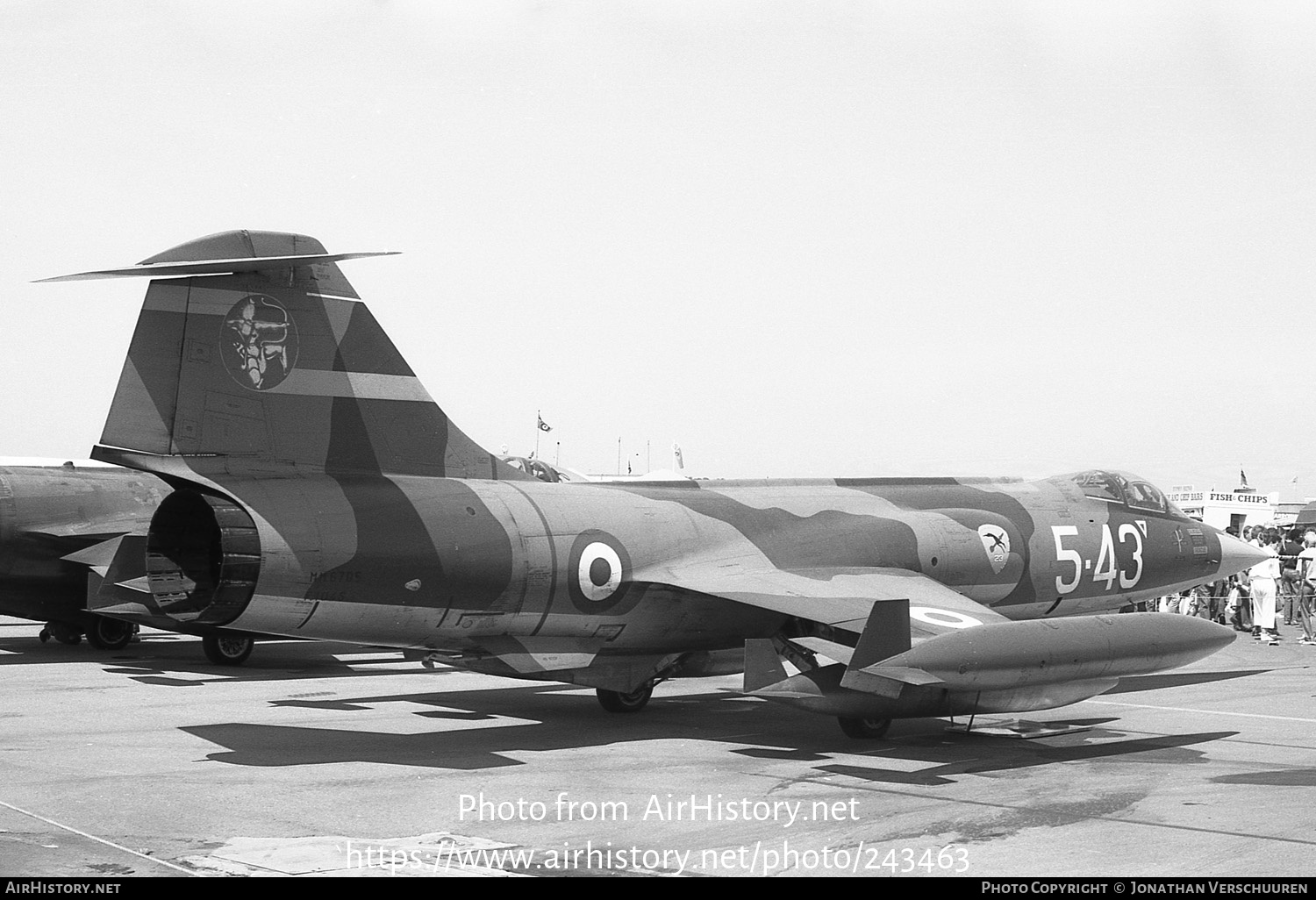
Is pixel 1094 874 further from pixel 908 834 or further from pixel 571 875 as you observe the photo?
pixel 571 875

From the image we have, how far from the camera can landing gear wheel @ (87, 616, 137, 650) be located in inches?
830

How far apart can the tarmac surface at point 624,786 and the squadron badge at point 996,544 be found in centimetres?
171

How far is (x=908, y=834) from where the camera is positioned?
8.14 m

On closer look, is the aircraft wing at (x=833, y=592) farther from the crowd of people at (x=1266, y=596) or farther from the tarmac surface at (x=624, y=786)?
the crowd of people at (x=1266, y=596)

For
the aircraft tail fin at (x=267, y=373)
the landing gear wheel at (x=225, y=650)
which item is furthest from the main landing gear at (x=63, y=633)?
the aircraft tail fin at (x=267, y=373)

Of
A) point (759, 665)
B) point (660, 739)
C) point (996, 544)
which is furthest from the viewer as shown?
point (996, 544)

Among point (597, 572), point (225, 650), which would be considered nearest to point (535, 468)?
point (225, 650)

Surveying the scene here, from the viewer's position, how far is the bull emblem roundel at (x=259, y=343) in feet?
35.6

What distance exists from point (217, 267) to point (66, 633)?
1354 cm

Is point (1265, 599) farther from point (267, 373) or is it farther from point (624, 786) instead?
Answer: point (267, 373)

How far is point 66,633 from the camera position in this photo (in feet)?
71.8
